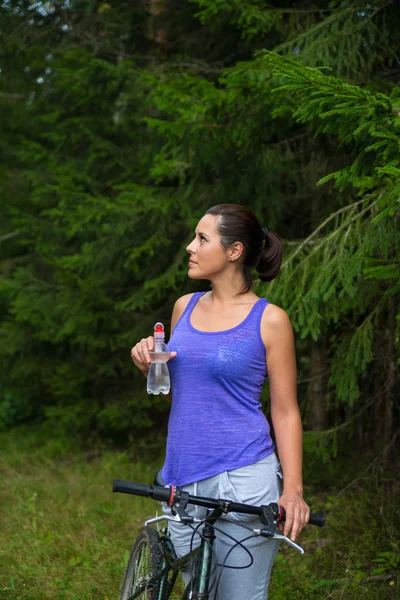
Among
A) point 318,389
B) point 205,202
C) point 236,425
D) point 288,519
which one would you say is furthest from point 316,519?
point 318,389

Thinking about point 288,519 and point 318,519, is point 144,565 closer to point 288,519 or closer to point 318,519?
point 288,519

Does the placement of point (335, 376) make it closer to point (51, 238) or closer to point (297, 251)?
point (297, 251)

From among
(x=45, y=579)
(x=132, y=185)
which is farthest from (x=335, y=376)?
(x=132, y=185)

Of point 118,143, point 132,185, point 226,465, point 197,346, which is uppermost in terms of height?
point 118,143

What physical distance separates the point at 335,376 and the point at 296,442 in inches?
94.1

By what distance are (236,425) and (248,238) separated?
75 centimetres

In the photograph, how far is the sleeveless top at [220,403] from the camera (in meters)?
2.67

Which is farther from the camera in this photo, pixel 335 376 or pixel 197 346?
pixel 335 376

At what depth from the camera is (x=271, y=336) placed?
8.86ft

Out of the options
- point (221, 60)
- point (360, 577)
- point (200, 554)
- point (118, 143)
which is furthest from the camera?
point (118, 143)

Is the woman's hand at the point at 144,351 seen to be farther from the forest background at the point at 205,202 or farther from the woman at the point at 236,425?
the forest background at the point at 205,202

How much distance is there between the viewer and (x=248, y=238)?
2.91 metres

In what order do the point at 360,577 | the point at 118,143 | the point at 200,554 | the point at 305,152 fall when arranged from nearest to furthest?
the point at 200,554, the point at 360,577, the point at 305,152, the point at 118,143

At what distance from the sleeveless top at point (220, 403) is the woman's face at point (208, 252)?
0.83 feet
